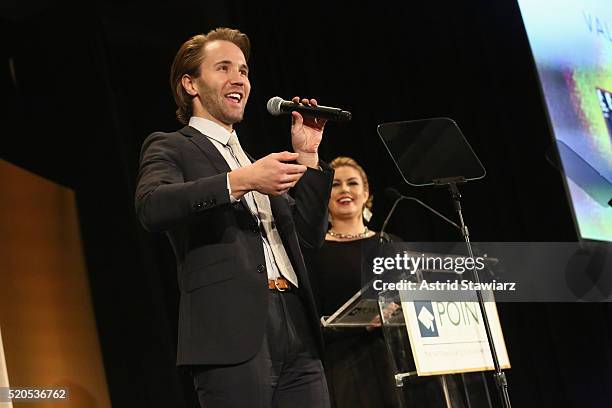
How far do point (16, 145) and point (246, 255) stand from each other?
86.9 inches

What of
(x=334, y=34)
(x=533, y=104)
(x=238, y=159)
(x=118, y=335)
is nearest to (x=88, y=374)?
(x=118, y=335)

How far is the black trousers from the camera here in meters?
1.66

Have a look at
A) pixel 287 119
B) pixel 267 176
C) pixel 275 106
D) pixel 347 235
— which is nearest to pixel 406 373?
pixel 347 235

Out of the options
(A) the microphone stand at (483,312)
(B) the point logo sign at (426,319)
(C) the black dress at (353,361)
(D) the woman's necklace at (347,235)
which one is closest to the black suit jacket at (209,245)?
(A) the microphone stand at (483,312)

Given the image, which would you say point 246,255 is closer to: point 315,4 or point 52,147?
point 52,147

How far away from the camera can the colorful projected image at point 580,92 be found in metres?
2.95

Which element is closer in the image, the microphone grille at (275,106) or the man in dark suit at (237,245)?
the man in dark suit at (237,245)

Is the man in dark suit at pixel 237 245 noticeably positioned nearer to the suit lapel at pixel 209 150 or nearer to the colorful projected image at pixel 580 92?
the suit lapel at pixel 209 150

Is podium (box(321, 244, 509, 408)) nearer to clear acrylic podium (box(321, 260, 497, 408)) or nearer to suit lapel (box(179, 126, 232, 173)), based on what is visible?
clear acrylic podium (box(321, 260, 497, 408))

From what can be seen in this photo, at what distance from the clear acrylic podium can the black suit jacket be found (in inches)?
35.7

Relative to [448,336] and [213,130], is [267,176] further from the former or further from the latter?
[448,336]

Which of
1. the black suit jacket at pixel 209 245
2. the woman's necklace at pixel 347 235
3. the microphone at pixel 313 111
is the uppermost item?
the microphone at pixel 313 111

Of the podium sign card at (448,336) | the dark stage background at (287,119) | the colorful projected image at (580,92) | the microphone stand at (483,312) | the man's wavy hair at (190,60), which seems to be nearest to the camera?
the man's wavy hair at (190,60)

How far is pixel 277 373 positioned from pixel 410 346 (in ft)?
3.50
